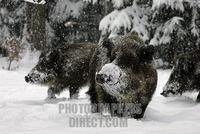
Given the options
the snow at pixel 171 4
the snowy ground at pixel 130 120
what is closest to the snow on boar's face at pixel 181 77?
the snowy ground at pixel 130 120

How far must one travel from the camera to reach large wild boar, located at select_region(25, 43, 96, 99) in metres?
7.94

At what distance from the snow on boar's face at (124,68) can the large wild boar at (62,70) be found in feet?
7.26

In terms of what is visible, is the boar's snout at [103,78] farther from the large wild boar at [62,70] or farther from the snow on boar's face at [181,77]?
the large wild boar at [62,70]

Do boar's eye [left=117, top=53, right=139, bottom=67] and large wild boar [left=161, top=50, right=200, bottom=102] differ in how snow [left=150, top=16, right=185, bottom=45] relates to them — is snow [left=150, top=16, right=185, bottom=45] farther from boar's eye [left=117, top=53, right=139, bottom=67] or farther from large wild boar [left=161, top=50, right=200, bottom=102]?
boar's eye [left=117, top=53, right=139, bottom=67]

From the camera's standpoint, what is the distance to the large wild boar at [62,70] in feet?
26.1

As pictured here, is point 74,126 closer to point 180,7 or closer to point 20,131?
point 20,131

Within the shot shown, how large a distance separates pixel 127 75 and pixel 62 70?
302 centimetres

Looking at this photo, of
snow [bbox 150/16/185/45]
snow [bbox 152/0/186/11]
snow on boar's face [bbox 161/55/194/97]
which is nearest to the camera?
snow on boar's face [bbox 161/55/194/97]

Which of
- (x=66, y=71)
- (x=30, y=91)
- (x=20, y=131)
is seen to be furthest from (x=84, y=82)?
(x=20, y=131)

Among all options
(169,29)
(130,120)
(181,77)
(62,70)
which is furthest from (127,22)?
(130,120)

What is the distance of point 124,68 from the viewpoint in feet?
17.6

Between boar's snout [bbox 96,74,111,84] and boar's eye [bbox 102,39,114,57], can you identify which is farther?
boar's eye [bbox 102,39,114,57]

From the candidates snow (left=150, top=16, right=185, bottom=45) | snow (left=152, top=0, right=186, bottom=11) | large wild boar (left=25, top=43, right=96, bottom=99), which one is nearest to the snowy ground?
large wild boar (left=25, top=43, right=96, bottom=99)

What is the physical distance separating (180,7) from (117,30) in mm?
2147
